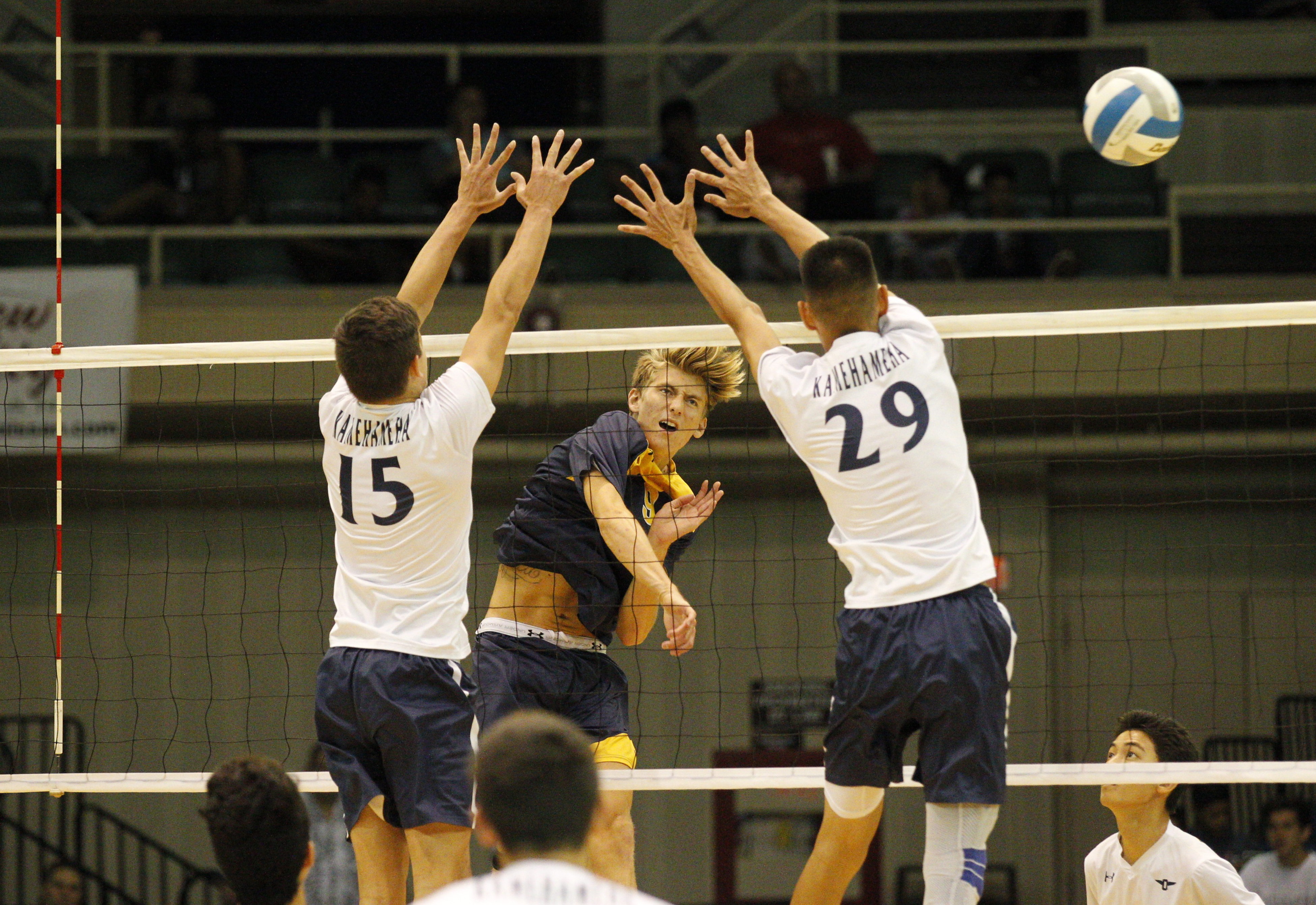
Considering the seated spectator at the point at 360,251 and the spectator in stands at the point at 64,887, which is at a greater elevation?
the seated spectator at the point at 360,251

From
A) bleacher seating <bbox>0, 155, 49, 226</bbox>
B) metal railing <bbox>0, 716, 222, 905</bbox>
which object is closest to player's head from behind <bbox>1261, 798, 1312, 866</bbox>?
metal railing <bbox>0, 716, 222, 905</bbox>

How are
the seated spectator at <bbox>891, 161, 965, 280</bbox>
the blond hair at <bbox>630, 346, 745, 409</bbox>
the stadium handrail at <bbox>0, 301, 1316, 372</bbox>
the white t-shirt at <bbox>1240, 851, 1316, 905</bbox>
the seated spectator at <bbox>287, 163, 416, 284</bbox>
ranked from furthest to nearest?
the seated spectator at <bbox>287, 163, 416, 284</bbox> → the seated spectator at <bbox>891, 161, 965, 280</bbox> → the white t-shirt at <bbox>1240, 851, 1316, 905</bbox> → the blond hair at <bbox>630, 346, 745, 409</bbox> → the stadium handrail at <bbox>0, 301, 1316, 372</bbox>

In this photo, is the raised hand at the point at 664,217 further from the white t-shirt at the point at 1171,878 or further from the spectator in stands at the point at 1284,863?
the spectator in stands at the point at 1284,863

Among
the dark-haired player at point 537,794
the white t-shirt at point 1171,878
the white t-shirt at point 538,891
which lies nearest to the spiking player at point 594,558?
the white t-shirt at point 1171,878

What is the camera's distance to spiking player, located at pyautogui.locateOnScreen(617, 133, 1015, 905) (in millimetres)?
4262

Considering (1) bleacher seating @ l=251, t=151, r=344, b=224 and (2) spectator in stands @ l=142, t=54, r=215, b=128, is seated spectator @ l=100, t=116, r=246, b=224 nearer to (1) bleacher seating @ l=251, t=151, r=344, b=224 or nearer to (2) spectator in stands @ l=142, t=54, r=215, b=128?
(1) bleacher seating @ l=251, t=151, r=344, b=224

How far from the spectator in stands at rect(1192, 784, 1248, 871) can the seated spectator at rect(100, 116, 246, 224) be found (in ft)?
27.4

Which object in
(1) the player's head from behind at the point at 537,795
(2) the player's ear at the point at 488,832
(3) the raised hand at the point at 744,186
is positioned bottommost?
(2) the player's ear at the point at 488,832

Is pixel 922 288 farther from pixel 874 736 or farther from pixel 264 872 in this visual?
pixel 264 872

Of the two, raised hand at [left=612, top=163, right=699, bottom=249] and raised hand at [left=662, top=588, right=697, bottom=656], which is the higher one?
raised hand at [left=612, top=163, right=699, bottom=249]

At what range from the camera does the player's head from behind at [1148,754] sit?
5.80 metres

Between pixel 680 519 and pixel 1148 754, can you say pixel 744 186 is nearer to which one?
pixel 680 519

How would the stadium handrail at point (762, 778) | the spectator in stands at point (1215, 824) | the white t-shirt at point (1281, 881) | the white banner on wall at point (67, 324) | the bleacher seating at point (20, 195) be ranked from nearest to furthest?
1. the stadium handrail at point (762, 778)
2. the white t-shirt at point (1281, 881)
3. the white banner on wall at point (67, 324)
4. the spectator in stands at point (1215, 824)
5. the bleacher seating at point (20, 195)

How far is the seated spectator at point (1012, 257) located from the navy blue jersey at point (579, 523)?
641 cm
